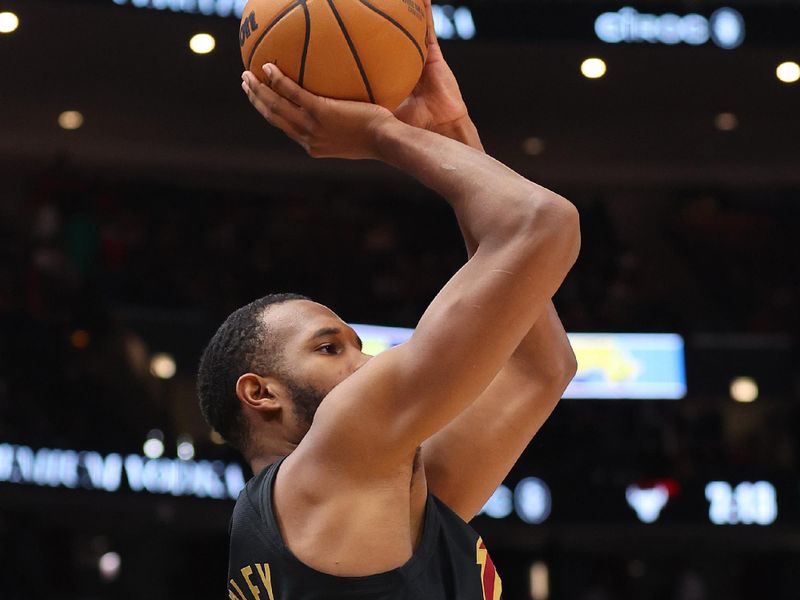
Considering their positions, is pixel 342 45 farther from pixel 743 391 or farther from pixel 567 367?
pixel 743 391

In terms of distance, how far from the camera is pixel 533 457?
10141mm

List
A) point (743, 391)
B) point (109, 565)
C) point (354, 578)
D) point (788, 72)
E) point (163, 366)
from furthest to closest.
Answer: point (109, 565)
point (743, 391)
point (163, 366)
point (788, 72)
point (354, 578)

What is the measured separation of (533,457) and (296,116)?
8122 millimetres

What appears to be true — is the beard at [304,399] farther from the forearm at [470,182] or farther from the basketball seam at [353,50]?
the basketball seam at [353,50]

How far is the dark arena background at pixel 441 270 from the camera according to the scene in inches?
374

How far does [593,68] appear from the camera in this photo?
32.2ft

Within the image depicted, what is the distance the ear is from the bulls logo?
43 centimetres

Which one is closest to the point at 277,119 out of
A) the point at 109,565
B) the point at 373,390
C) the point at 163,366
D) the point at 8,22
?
the point at 373,390

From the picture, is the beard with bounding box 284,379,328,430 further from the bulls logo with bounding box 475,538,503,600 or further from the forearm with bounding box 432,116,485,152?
the forearm with bounding box 432,116,485,152

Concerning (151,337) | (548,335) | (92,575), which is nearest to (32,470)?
(151,337)

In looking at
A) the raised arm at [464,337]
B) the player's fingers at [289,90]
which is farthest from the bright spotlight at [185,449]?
the raised arm at [464,337]

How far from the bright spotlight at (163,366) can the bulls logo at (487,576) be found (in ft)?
26.4

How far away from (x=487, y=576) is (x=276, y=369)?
505mm

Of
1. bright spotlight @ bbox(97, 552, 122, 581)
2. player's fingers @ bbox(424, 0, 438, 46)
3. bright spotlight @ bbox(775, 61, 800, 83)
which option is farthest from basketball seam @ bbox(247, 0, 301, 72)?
bright spotlight @ bbox(97, 552, 122, 581)
